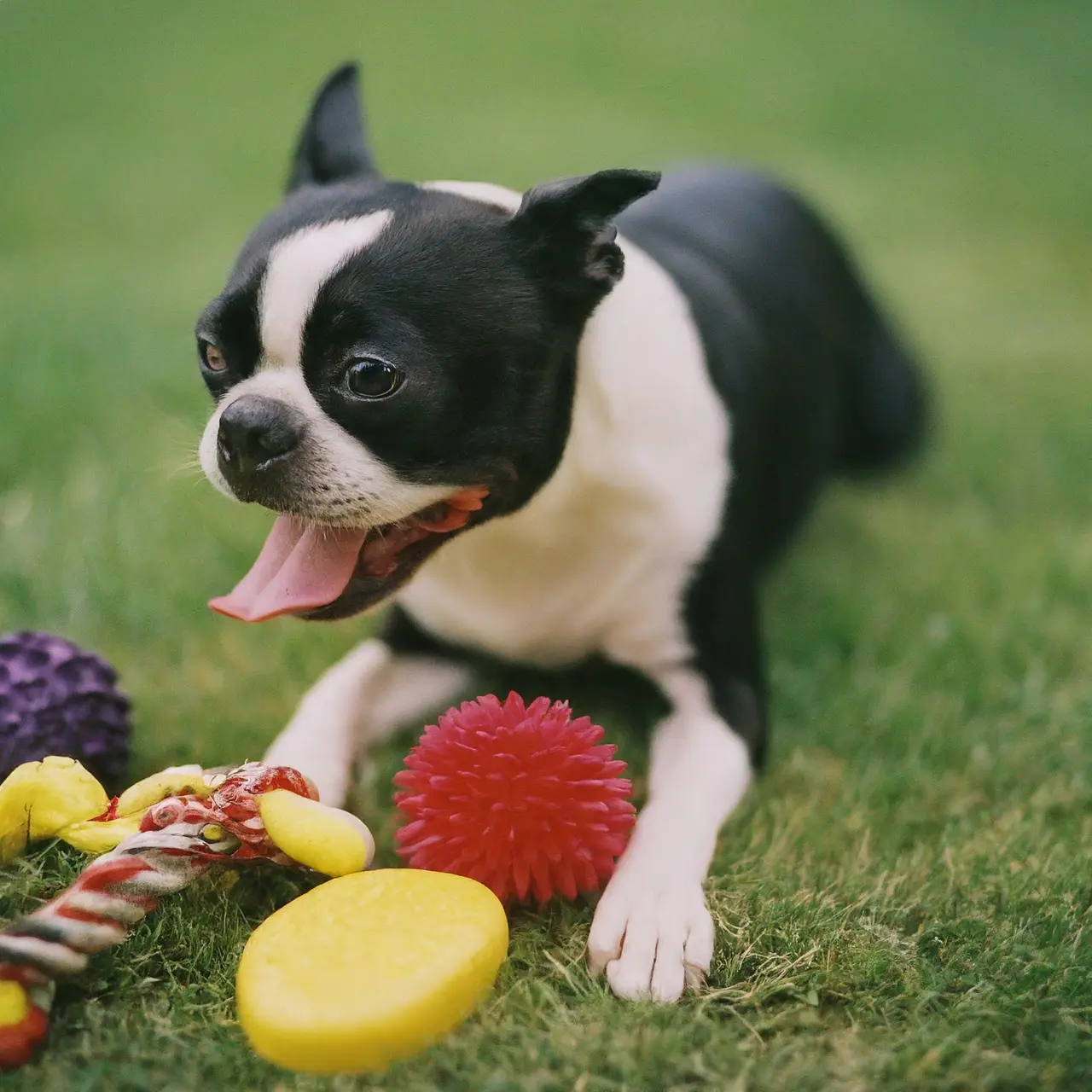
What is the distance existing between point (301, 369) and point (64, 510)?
1.38 m

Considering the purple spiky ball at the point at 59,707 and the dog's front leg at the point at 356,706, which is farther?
the dog's front leg at the point at 356,706

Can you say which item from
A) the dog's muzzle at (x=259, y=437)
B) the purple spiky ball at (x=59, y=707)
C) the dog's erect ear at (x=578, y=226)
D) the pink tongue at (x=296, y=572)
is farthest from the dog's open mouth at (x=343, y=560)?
the dog's erect ear at (x=578, y=226)

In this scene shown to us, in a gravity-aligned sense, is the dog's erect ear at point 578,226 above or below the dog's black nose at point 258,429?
above

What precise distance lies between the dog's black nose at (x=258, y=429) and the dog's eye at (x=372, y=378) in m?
0.09

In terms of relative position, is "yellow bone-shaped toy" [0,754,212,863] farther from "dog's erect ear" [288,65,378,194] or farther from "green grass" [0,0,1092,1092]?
"dog's erect ear" [288,65,378,194]

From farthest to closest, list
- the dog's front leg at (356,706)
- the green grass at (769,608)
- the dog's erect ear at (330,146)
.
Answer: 1. the dog's erect ear at (330,146)
2. the dog's front leg at (356,706)
3. the green grass at (769,608)

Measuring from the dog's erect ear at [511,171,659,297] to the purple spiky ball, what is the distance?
2.99 ft

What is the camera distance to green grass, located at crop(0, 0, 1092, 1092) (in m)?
1.49

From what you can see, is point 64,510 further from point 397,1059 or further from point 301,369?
point 397,1059

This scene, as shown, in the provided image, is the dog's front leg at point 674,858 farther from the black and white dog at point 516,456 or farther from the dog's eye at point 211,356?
the dog's eye at point 211,356

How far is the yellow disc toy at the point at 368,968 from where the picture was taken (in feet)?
4.44

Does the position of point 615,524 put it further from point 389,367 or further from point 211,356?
point 211,356

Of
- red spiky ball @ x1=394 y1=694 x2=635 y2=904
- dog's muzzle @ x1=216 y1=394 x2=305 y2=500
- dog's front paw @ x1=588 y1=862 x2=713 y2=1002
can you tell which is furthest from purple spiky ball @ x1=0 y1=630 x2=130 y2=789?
dog's front paw @ x1=588 y1=862 x2=713 y2=1002

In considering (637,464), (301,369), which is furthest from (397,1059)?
(637,464)
